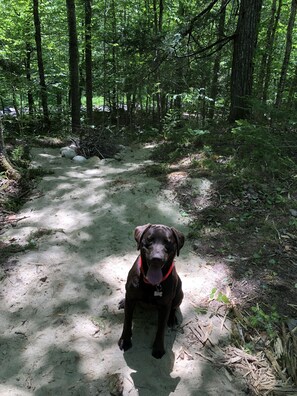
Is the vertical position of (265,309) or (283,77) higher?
(283,77)

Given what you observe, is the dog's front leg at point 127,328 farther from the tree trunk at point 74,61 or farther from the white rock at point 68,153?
the tree trunk at point 74,61

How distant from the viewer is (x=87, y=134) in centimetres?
991

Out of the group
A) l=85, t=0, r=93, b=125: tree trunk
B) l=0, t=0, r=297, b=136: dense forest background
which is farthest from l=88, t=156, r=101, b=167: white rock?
l=85, t=0, r=93, b=125: tree trunk

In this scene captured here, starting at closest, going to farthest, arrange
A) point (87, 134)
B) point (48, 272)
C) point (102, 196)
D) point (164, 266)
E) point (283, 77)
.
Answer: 1. point (164, 266)
2. point (48, 272)
3. point (102, 196)
4. point (283, 77)
5. point (87, 134)

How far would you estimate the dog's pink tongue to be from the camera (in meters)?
2.41

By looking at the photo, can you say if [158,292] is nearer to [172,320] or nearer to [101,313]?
[172,320]

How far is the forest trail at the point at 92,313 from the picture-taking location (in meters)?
2.47

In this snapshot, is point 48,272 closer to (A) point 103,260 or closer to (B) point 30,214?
(A) point 103,260

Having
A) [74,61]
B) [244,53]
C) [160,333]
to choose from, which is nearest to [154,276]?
[160,333]

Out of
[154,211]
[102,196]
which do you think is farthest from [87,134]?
[154,211]

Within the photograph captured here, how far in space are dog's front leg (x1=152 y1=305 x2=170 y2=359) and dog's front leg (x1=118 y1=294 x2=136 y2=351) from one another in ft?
0.77

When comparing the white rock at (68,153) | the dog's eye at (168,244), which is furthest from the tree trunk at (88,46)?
the dog's eye at (168,244)

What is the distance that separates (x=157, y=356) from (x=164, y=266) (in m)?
0.82

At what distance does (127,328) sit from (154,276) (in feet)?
2.17
